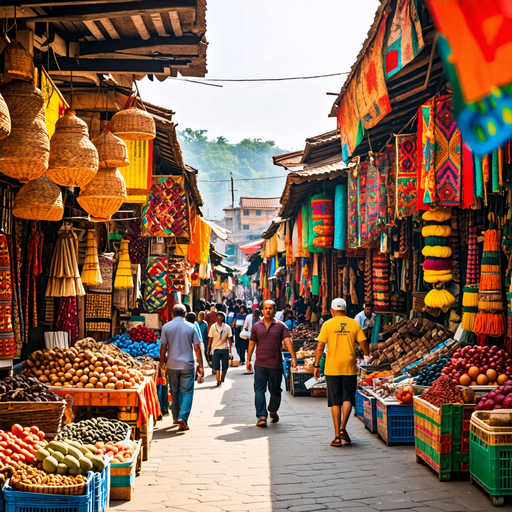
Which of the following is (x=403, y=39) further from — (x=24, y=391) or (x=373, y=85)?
(x=24, y=391)

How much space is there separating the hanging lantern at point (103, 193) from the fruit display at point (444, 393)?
3622 mm

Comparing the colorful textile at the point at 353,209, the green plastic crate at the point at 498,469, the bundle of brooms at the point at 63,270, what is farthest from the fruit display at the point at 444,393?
the colorful textile at the point at 353,209

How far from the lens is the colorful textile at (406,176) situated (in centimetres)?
847

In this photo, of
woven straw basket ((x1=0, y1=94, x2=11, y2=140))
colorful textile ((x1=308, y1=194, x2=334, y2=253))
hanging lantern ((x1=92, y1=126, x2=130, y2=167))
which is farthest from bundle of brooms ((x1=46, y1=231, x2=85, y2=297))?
colorful textile ((x1=308, y1=194, x2=334, y2=253))

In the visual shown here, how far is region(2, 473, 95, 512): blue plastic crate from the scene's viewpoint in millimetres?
4145

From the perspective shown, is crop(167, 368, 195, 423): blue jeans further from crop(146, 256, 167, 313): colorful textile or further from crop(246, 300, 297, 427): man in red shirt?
crop(146, 256, 167, 313): colorful textile

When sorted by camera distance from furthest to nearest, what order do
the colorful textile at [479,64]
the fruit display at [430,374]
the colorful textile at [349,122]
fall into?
the colorful textile at [349,122] → the fruit display at [430,374] → the colorful textile at [479,64]

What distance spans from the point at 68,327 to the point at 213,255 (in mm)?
21820

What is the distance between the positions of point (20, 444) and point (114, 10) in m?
3.41

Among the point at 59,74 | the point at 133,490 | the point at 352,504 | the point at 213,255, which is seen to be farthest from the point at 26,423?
the point at 213,255

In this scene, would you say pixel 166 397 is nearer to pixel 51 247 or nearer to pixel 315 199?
pixel 51 247

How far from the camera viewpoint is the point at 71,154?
5.05 metres

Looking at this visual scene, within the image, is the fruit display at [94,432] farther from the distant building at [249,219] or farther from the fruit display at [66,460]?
the distant building at [249,219]

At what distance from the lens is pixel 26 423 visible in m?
5.38
